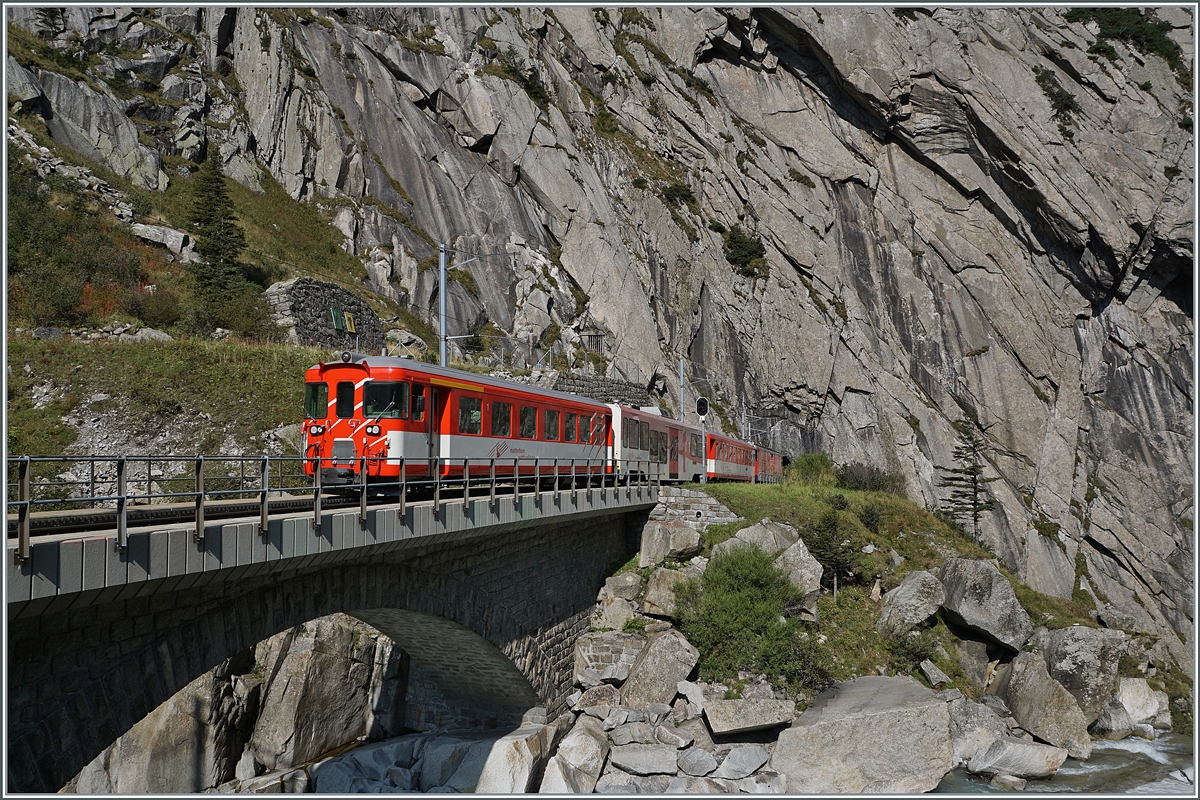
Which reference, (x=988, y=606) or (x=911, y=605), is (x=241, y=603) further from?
(x=988, y=606)

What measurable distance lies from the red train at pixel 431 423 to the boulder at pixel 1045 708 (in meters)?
10.9

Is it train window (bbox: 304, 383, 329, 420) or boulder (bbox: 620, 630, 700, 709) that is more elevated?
train window (bbox: 304, 383, 329, 420)

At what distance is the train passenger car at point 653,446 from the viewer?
2392 centimetres

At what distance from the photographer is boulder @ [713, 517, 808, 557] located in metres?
20.9

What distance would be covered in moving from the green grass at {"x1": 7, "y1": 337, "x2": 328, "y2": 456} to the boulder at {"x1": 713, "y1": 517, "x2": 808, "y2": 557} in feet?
43.7

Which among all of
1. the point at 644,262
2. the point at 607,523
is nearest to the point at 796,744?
the point at 607,523

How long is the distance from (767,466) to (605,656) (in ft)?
86.3

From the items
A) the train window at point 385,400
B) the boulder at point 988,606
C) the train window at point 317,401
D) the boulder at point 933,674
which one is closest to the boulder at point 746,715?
the boulder at point 933,674

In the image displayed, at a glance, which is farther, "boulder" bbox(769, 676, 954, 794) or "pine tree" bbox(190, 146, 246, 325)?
"pine tree" bbox(190, 146, 246, 325)

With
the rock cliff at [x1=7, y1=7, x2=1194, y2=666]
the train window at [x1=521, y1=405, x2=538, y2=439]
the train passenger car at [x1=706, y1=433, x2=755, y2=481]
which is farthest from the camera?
the rock cliff at [x1=7, y1=7, x2=1194, y2=666]

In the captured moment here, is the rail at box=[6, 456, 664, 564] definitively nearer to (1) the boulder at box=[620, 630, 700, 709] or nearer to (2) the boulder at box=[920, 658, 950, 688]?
(1) the boulder at box=[620, 630, 700, 709]

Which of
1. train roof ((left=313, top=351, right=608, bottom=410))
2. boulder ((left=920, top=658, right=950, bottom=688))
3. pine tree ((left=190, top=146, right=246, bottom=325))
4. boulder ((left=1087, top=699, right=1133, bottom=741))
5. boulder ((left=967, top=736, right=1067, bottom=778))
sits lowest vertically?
boulder ((left=1087, top=699, right=1133, bottom=741))

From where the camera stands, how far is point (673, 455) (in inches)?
1150

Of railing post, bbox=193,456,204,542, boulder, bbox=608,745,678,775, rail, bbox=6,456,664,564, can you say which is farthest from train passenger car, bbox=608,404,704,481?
railing post, bbox=193,456,204,542
